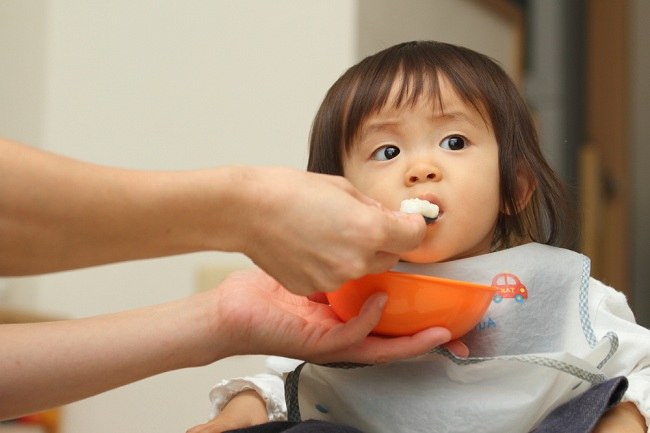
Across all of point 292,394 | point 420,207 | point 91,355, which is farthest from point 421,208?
point 91,355

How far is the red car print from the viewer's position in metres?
0.91

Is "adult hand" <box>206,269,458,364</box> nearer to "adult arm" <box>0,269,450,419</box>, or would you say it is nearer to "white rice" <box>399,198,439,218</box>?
"adult arm" <box>0,269,450,419</box>

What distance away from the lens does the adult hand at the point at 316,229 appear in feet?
2.19

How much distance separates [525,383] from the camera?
81 cm

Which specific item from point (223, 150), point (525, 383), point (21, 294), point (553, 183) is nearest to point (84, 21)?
point (223, 150)

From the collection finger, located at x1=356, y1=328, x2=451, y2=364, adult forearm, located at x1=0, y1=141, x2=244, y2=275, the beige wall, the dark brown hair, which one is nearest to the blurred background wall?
the beige wall

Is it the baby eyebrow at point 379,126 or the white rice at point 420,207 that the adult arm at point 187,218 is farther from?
the baby eyebrow at point 379,126

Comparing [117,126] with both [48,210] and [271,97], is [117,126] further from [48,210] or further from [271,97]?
[48,210]

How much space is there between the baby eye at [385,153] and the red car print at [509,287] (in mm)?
172

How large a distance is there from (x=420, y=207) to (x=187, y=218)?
255 mm

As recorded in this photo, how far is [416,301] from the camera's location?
763 millimetres

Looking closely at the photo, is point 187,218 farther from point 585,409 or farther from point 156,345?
point 585,409

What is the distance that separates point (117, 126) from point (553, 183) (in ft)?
3.45

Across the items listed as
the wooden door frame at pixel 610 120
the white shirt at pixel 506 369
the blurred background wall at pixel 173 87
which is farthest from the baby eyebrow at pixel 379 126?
the wooden door frame at pixel 610 120
